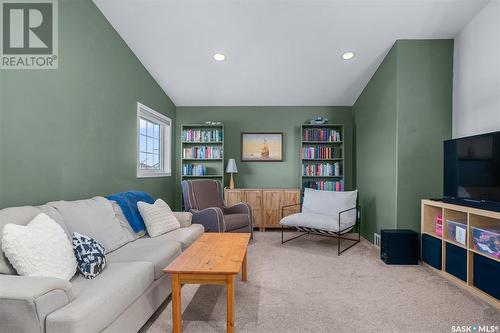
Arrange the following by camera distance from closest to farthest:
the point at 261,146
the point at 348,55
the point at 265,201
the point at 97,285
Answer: the point at 97,285
the point at 348,55
the point at 265,201
the point at 261,146

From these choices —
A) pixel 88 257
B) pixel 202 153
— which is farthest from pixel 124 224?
pixel 202 153

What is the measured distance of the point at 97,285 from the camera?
1576 mm

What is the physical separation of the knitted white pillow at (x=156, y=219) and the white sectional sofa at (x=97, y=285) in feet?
0.34

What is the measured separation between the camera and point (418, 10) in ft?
9.77

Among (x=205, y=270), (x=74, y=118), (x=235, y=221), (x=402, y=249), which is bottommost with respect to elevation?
(x=402, y=249)

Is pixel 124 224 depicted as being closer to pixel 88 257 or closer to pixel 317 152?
pixel 88 257

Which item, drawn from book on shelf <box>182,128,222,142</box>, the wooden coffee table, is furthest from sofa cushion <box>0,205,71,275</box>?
book on shelf <box>182,128,222,142</box>

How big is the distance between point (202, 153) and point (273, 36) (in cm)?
254

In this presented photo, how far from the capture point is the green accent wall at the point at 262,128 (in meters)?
5.35

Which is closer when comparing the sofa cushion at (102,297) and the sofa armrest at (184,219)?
the sofa cushion at (102,297)

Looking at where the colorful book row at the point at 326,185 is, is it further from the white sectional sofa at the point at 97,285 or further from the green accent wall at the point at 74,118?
the green accent wall at the point at 74,118

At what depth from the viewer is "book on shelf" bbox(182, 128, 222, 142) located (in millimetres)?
5180

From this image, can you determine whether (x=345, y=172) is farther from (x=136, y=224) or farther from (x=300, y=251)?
(x=136, y=224)

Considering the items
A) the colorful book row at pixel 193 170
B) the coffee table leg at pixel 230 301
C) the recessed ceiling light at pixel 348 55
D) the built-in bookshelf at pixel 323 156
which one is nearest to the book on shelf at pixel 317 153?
the built-in bookshelf at pixel 323 156
